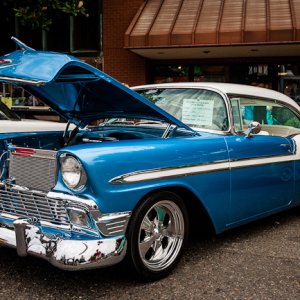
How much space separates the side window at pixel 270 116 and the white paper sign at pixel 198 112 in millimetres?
377

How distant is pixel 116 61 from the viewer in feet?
38.7

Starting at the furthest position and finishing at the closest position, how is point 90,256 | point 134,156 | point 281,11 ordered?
point 281,11
point 134,156
point 90,256

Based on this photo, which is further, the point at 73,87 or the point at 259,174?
the point at 259,174

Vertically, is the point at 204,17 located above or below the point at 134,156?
above

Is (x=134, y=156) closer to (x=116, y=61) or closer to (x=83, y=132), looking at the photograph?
(x=83, y=132)

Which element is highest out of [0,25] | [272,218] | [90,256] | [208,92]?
[0,25]

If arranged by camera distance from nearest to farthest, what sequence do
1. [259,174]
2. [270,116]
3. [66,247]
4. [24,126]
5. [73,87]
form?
1. [66,247]
2. [73,87]
3. [259,174]
4. [270,116]
5. [24,126]

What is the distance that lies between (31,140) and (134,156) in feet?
4.06

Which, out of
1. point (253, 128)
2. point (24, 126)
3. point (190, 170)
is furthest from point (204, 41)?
point (190, 170)

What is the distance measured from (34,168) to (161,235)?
42.3 inches

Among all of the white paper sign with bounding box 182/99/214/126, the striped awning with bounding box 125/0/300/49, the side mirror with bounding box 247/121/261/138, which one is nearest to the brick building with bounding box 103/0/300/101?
the striped awning with bounding box 125/0/300/49

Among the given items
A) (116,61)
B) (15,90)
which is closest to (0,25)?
(15,90)

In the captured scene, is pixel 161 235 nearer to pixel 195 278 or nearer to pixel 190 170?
pixel 195 278

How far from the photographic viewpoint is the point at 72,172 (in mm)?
3008
